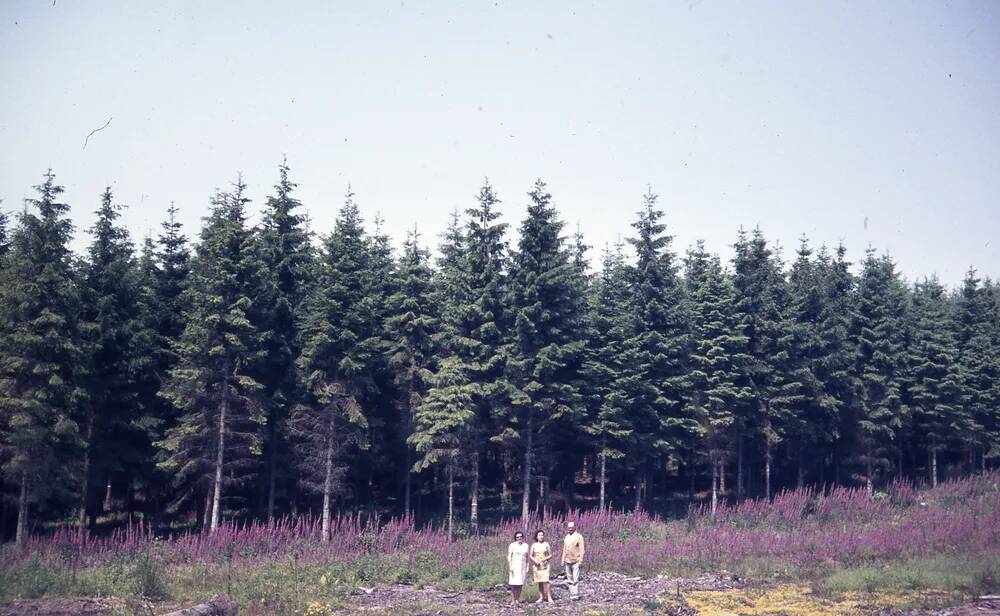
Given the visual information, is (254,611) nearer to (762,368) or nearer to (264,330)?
(264,330)

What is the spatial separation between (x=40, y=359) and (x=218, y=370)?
6.37 m

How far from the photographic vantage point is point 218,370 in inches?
1278

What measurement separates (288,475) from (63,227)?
14677 mm

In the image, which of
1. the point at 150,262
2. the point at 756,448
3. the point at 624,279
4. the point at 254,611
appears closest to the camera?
the point at 254,611

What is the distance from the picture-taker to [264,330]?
1404 inches

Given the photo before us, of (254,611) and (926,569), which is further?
(926,569)

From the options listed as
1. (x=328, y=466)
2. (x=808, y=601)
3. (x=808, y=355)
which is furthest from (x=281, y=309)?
(x=808, y=355)

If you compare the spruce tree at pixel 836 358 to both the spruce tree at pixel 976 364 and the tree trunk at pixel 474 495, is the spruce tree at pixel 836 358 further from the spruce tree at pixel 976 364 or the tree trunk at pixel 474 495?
the tree trunk at pixel 474 495

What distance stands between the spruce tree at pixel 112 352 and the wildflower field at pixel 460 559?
6089 millimetres

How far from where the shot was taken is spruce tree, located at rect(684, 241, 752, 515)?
42.7 metres

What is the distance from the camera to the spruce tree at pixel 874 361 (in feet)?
158

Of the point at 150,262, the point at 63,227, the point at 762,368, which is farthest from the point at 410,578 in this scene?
the point at 762,368

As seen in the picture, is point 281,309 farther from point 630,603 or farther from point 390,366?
point 630,603

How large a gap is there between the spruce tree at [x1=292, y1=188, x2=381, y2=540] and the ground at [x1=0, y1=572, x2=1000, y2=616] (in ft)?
40.8
